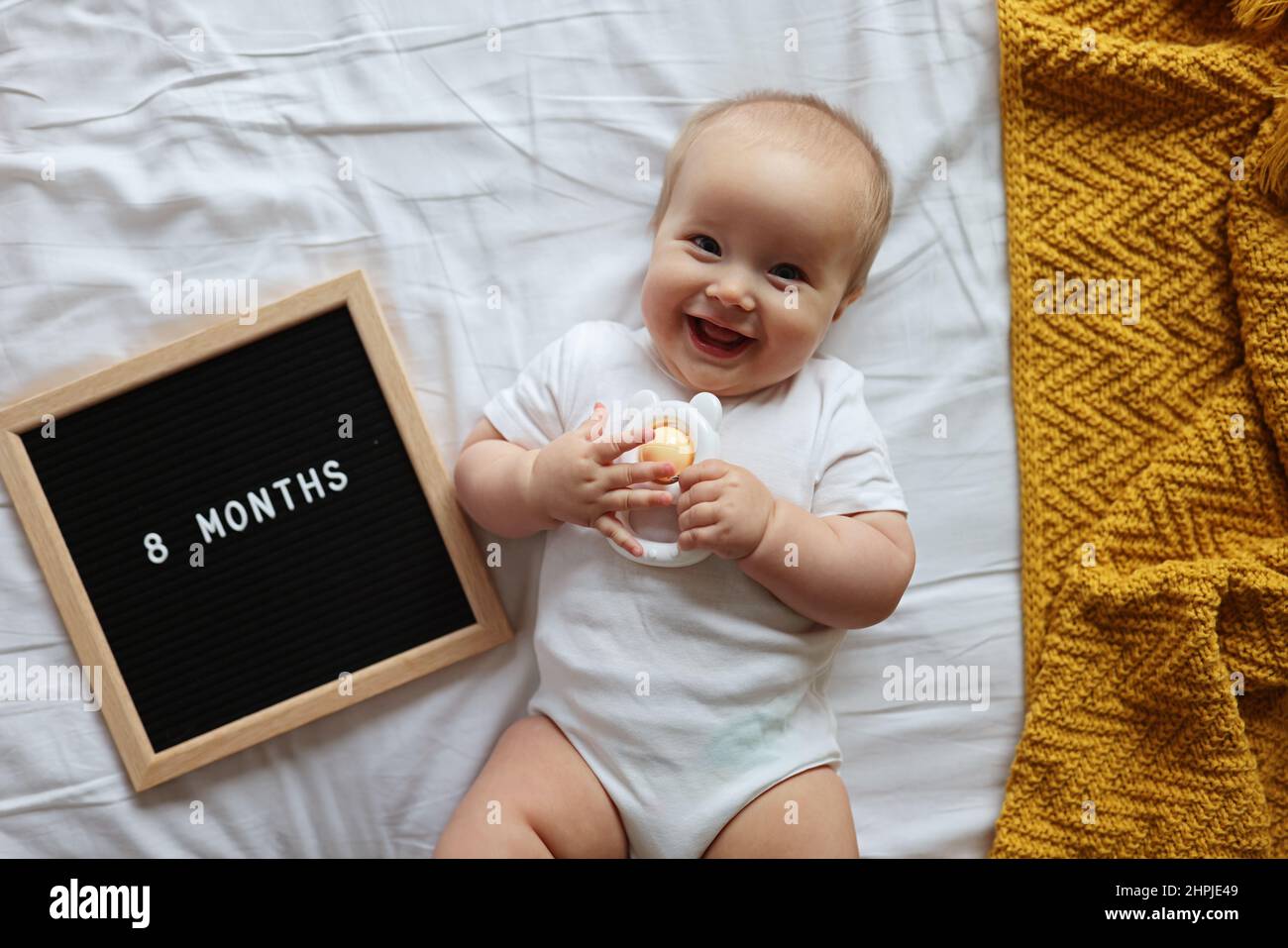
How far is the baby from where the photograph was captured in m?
1.12

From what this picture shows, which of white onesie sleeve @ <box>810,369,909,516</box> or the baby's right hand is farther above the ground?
the baby's right hand

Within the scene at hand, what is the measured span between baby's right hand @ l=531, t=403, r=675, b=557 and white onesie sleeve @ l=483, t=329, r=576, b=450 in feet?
0.27

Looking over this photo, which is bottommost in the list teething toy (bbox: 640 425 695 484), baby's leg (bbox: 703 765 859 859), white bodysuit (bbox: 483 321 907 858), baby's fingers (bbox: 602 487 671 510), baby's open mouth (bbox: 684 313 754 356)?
baby's leg (bbox: 703 765 859 859)

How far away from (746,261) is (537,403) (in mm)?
264

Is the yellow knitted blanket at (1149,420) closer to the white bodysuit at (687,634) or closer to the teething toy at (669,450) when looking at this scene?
the white bodysuit at (687,634)

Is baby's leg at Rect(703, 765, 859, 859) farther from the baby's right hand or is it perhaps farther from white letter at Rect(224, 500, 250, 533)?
white letter at Rect(224, 500, 250, 533)

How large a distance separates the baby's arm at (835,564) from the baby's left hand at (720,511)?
0.02 metres

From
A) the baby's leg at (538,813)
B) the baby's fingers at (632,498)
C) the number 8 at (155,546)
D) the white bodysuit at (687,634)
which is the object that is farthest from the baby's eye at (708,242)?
the number 8 at (155,546)

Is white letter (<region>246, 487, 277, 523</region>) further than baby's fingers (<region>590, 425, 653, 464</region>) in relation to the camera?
Yes

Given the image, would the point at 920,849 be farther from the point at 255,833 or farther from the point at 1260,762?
the point at 255,833

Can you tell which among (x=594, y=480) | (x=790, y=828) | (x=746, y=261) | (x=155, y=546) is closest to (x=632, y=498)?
(x=594, y=480)

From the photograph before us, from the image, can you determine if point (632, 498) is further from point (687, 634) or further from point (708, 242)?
point (708, 242)

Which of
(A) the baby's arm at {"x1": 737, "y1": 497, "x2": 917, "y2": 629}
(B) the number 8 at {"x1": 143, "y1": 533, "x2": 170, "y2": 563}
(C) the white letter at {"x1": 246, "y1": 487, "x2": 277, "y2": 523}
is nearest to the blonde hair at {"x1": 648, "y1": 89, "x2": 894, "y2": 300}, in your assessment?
(A) the baby's arm at {"x1": 737, "y1": 497, "x2": 917, "y2": 629}
